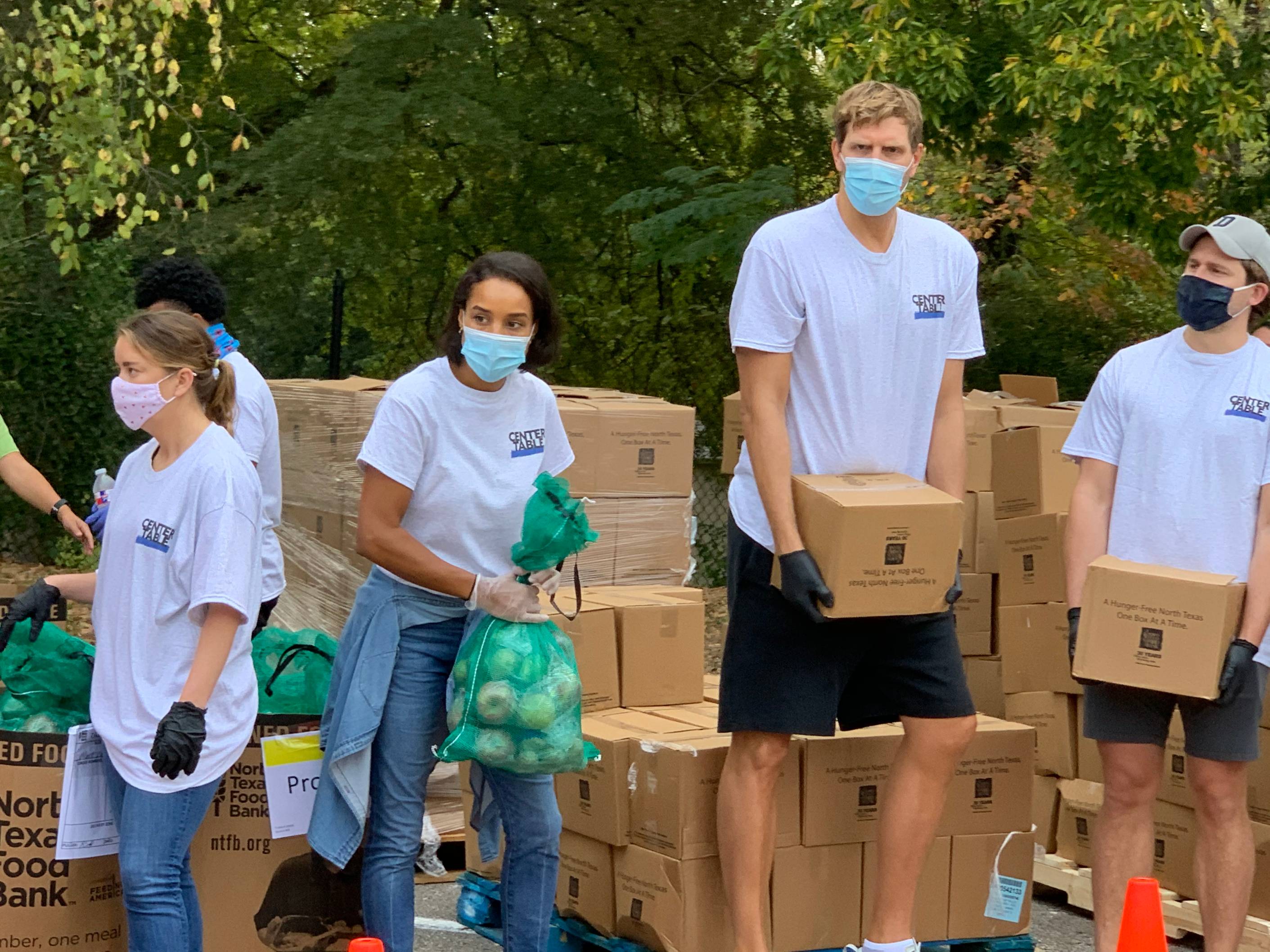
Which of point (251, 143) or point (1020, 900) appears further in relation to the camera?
point (251, 143)

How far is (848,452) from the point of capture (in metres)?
3.70

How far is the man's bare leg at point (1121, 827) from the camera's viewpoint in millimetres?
3926

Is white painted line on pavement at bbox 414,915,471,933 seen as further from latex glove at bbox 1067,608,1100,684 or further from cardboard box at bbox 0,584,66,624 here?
latex glove at bbox 1067,608,1100,684

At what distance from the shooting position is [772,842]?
12.6 ft

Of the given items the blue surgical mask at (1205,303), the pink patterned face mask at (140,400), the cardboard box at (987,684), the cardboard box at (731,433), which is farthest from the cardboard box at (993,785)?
the pink patterned face mask at (140,400)

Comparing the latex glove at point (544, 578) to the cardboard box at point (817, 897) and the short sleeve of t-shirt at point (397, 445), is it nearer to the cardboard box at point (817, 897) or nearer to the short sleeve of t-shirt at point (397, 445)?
the short sleeve of t-shirt at point (397, 445)

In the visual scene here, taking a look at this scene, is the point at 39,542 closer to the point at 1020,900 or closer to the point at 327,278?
the point at 327,278

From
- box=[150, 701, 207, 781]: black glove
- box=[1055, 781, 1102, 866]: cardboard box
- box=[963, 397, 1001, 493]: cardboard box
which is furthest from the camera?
box=[963, 397, 1001, 493]: cardboard box

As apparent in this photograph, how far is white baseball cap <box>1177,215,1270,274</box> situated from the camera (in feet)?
12.8

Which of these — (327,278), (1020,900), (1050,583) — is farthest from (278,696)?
(327,278)

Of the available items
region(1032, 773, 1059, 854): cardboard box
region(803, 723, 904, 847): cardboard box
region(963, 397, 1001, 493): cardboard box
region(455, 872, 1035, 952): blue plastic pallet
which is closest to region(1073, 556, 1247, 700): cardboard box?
region(803, 723, 904, 847): cardboard box

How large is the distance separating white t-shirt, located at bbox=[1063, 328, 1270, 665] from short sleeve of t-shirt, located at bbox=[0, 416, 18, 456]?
3.09m

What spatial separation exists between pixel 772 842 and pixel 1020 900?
0.97m

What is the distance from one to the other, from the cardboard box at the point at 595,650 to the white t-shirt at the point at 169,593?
146cm
